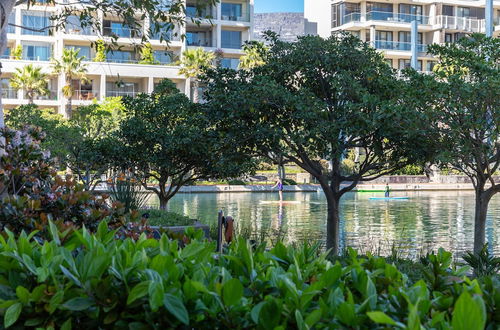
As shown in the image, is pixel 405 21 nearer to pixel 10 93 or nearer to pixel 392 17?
pixel 392 17

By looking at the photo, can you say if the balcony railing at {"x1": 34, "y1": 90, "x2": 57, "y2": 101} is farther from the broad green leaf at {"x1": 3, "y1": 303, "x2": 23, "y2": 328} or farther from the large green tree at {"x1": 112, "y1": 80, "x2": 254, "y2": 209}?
the broad green leaf at {"x1": 3, "y1": 303, "x2": 23, "y2": 328}

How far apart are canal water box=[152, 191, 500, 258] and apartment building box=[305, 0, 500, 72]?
3069 centimetres

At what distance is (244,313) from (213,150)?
16.1 meters

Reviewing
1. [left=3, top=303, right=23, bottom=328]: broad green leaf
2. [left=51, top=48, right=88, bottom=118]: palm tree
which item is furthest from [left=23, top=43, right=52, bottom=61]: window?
[left=3, top=303, right=23, bottom=328]: broad green leaf

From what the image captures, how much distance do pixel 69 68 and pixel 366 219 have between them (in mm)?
34968

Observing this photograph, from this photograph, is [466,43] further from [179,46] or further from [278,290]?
[179,46]

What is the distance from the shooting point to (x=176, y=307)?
8.45 feet

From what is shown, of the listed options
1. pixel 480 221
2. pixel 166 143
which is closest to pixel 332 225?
pixel 480 221

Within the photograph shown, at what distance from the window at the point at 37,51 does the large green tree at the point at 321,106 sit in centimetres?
5019

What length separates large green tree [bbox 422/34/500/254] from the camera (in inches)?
574

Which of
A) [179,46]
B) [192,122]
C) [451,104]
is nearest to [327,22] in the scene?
[179,46]

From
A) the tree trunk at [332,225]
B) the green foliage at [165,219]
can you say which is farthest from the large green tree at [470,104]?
the green foliage at [165,219]

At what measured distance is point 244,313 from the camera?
2.62 meters

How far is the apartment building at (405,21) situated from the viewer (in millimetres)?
72812
